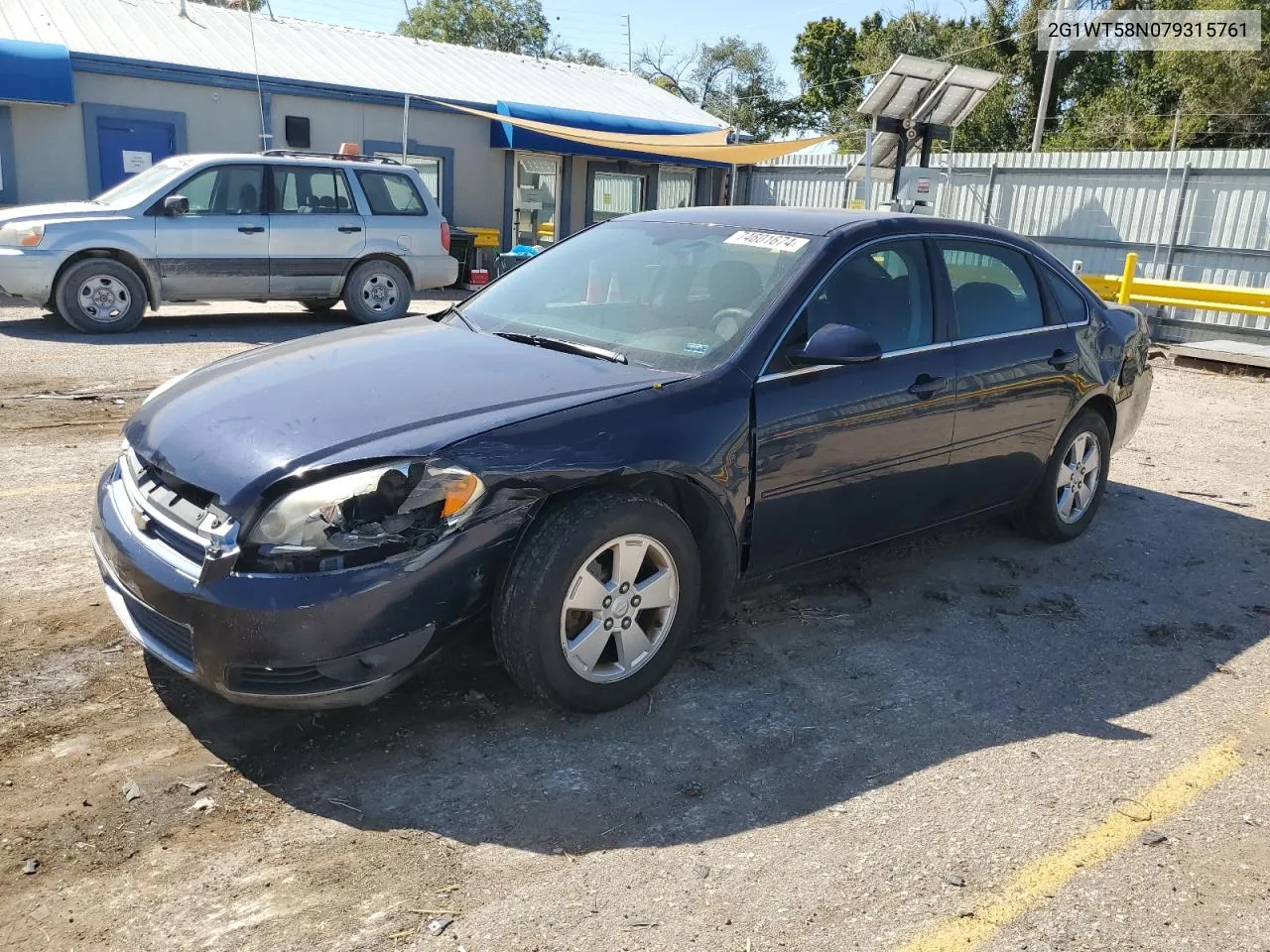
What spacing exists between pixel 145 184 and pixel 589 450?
9.73m

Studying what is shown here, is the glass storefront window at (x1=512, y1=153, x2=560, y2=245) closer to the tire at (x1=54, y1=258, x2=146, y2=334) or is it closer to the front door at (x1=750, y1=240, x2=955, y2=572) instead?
the tire at (x1=54, y1=258, x2=146, y2=334)

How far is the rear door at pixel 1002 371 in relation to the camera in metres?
4.65

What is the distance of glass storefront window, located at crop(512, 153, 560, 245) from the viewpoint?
66.3 ft

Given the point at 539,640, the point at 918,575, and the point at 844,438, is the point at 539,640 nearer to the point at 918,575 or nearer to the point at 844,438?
the point at 844,438

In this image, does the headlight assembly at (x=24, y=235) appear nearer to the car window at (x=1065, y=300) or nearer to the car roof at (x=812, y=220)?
the car roof at (x=812, y=220)

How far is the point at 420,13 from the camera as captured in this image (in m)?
50.1

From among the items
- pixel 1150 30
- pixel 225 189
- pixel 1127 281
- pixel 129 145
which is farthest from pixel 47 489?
pixel 1150 30

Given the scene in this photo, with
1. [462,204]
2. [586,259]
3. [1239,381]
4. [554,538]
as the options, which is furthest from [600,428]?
[462,204]

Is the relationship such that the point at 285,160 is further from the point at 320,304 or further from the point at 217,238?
the point at 320,304

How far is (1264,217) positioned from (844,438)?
13.1 m

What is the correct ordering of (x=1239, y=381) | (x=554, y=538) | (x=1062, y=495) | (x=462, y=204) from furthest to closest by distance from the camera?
(x=462, y=204)
(x=1239, y=381)
(x=1062, y=495)
(x=554, y=538)

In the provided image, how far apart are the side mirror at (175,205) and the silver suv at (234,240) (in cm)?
1

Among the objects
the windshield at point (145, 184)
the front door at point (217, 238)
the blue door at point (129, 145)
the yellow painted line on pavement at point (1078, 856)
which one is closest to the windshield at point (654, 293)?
the yellow painted line on pavement at point (1078, 856)

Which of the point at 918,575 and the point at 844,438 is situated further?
the point at 918,575
